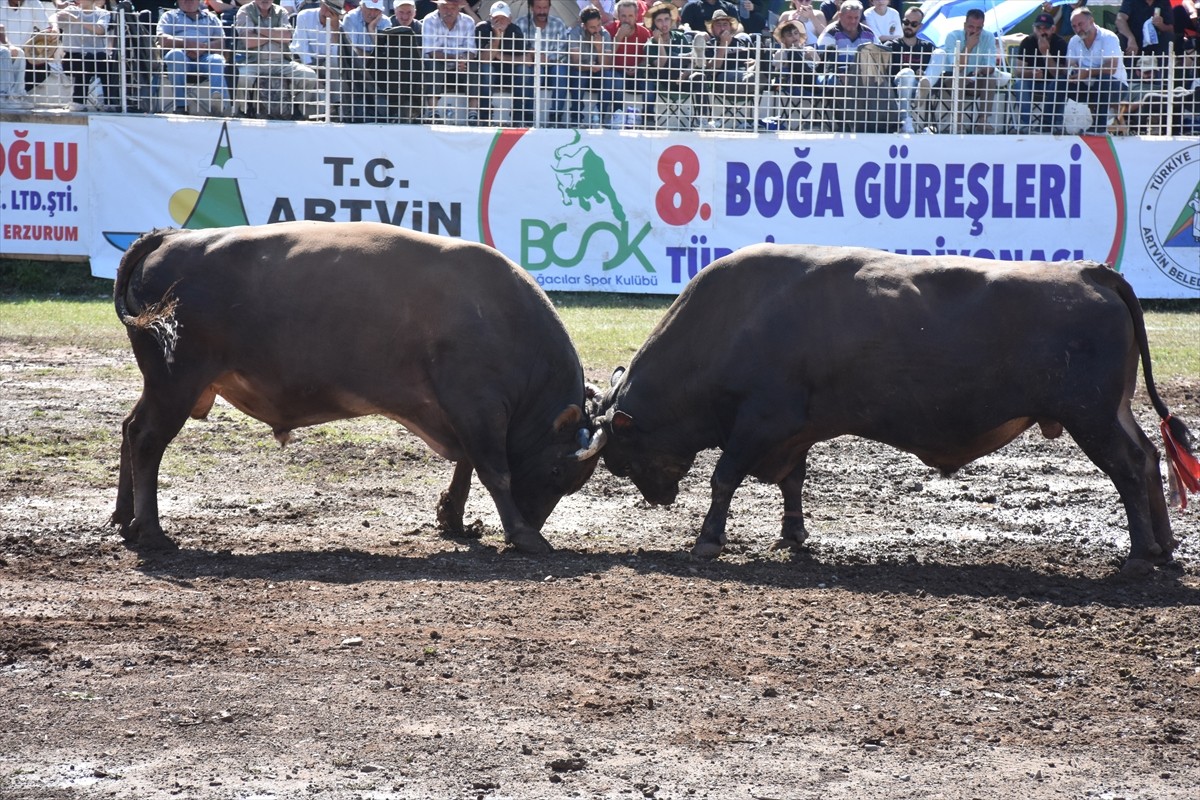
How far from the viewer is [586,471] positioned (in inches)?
324

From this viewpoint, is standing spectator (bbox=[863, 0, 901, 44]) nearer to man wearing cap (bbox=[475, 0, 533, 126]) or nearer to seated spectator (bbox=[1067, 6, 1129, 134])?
seated spectator (bbox=[1067, 6, 1129, 134])

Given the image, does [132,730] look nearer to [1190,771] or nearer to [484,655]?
[484,655]

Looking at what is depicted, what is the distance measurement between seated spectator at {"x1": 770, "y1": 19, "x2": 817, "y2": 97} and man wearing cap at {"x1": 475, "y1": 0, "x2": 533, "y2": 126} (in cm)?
282

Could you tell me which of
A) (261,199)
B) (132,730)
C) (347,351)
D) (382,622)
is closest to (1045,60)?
(261,199)

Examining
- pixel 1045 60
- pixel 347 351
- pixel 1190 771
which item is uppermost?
pixel 1045 60

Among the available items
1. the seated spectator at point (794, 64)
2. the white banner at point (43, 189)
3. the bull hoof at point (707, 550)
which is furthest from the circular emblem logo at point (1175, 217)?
the white banner at point (43, 189)

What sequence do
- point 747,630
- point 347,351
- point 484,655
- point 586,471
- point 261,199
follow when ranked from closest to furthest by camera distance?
1. point 484,655
2. point 747,630
3. point 347,351
4. point 586,471
5. point 261,199

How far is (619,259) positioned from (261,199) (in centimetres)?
413

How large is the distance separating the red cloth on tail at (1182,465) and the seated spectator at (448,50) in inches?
423

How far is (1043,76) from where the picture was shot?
1712 centimetres

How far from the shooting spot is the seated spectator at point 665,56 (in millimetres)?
16688

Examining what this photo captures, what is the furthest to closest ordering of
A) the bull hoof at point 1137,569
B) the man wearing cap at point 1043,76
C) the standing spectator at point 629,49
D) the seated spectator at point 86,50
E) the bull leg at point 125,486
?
the man wearing cap at point 1043,76 → the standing spectator at point 629,49 → the seated spectator at point 86,50 → the bull leg at point 125,486 → the bull hoof at point 1137,569

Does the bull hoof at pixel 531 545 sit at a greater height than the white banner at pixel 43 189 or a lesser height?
lesser

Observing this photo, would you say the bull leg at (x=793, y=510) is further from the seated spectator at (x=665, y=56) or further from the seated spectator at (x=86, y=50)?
the seated spectator at (x=86, y=50)
